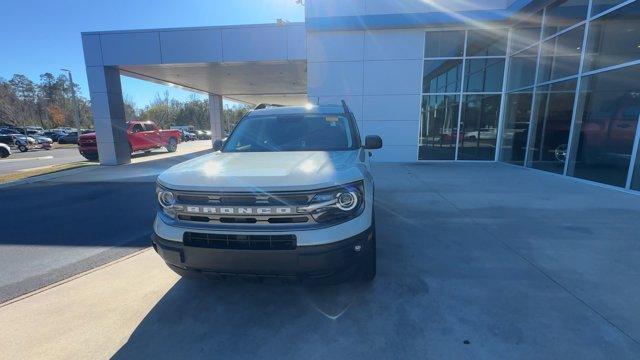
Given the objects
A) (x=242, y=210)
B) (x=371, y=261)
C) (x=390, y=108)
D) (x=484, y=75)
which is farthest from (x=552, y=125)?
(x=242, y=210)

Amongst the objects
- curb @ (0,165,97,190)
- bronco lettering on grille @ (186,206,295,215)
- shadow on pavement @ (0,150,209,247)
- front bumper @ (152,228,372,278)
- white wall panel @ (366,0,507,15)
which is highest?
white wall panel @ (366,0,507,15)

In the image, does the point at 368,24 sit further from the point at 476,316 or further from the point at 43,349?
the point at 43,349

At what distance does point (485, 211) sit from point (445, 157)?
723cm

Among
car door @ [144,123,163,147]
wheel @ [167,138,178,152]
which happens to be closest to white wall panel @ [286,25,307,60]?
car door @ [144,123,163,147]

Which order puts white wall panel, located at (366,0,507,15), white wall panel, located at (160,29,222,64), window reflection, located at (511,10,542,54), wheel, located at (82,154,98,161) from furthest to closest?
wheel, located at (82,154,98,161) < white wall panel, located at (160,29,222,64) < white wall panel, located at (366,0,507,15) < window reflection, located at (511,10,542,54)

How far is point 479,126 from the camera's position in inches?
474

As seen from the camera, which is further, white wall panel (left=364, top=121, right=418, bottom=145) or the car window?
the car window

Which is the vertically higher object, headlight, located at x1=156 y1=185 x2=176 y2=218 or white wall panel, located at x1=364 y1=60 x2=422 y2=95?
white wall panel, located at x1=364 y1=60 x2=422 y2=95

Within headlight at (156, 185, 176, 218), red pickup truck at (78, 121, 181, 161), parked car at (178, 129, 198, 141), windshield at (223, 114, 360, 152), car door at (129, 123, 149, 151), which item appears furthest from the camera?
parked car at (178, 129, 198, 141)

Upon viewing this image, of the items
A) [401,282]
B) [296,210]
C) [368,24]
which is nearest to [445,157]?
[368,24]

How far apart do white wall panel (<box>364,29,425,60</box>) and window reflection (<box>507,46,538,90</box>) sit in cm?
351

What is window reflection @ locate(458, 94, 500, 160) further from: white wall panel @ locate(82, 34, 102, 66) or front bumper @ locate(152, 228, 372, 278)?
→ white wall panel @ locate(82, 34, 102, 66)

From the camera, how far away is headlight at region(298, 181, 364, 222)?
7.68 feet

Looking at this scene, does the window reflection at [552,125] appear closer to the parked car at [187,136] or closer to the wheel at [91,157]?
the wheel at [91,157]
